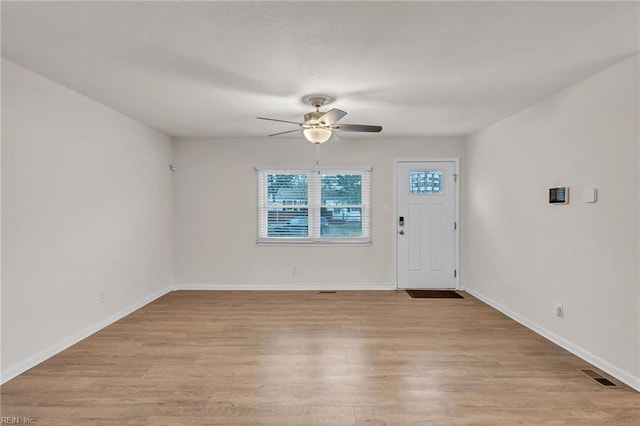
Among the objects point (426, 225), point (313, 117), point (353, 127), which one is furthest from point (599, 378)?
point (313, 117)

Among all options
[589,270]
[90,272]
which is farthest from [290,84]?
[589,270]

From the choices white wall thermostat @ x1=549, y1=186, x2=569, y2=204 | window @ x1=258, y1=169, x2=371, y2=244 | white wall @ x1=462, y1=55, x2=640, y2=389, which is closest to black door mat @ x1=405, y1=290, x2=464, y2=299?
white wall @ x1=462, y1=55, x2=640, y2=389

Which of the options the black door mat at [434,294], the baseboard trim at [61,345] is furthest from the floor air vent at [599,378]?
the baseboard trim at [61,345]

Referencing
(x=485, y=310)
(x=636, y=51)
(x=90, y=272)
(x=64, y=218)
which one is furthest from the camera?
(x=485, y=310)

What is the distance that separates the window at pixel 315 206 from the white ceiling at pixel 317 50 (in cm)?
187

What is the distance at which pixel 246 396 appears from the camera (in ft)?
7.70

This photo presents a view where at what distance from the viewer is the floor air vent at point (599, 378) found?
98.6 inches

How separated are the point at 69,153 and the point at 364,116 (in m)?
3.06

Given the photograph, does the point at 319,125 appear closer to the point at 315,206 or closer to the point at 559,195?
the point at 315,206

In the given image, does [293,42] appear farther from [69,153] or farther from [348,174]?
[348,174]

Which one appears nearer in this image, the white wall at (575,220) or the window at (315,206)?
the white wall at (575,220)

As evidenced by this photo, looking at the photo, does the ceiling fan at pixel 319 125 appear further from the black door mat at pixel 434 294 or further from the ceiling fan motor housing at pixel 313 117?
the black door mat at pixel 434 294

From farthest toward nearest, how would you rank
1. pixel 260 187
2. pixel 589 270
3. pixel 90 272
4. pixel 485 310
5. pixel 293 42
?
pixel 260 187 < pixel 485 310 < pixel 90 272 < pixel 589 270 < pixel 293 42

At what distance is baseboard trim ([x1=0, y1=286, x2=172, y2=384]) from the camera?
2.58 m
